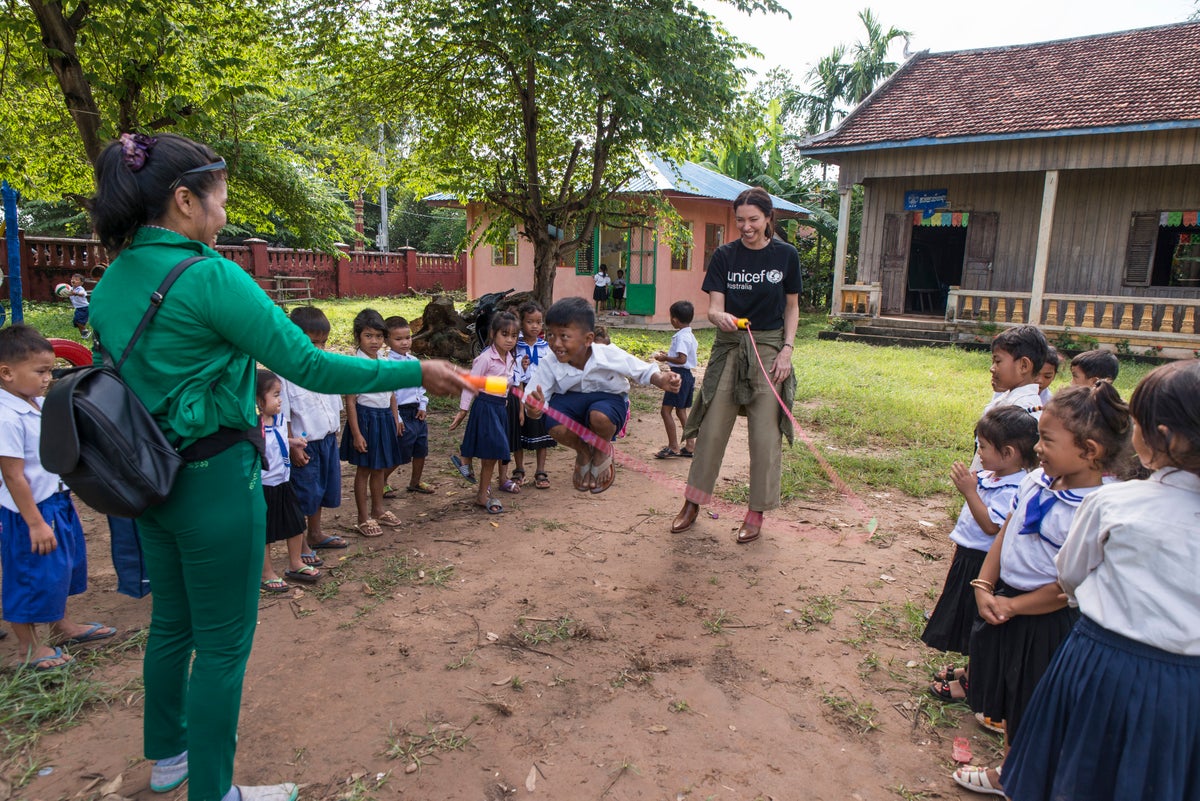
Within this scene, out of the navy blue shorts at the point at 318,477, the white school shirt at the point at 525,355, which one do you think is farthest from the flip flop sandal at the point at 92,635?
the white school shirt at the point at 525,355

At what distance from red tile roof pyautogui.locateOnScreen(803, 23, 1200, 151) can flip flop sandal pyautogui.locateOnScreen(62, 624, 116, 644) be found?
15.5m

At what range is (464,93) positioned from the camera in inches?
398

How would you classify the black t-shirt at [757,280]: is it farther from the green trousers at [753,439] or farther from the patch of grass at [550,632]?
the patch of grass at [550,632]

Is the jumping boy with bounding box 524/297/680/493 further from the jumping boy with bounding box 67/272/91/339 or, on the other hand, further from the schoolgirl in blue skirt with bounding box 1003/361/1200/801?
the jumping boy with bounding box 67/272/91/339

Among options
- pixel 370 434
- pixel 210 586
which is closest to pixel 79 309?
pixel 370 434

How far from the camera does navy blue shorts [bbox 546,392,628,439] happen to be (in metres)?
4.38

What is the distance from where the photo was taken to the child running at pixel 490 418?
17.5ft

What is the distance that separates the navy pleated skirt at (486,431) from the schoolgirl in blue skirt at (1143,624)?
3.89m

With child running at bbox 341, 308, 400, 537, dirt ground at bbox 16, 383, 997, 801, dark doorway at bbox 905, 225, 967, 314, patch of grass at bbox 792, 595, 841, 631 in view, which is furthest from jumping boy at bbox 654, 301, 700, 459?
dark doorway at bbox 905, 225, 967, 314

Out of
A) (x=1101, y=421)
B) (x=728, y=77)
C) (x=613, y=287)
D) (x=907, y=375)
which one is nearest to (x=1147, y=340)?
(x=907, y=375)

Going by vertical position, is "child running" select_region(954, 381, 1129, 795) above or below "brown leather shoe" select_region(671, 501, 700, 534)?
above

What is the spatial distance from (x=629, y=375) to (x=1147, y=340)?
12840mm

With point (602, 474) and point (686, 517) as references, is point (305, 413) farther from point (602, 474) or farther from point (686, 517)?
point (686, 517)

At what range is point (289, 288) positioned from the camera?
2317cm
